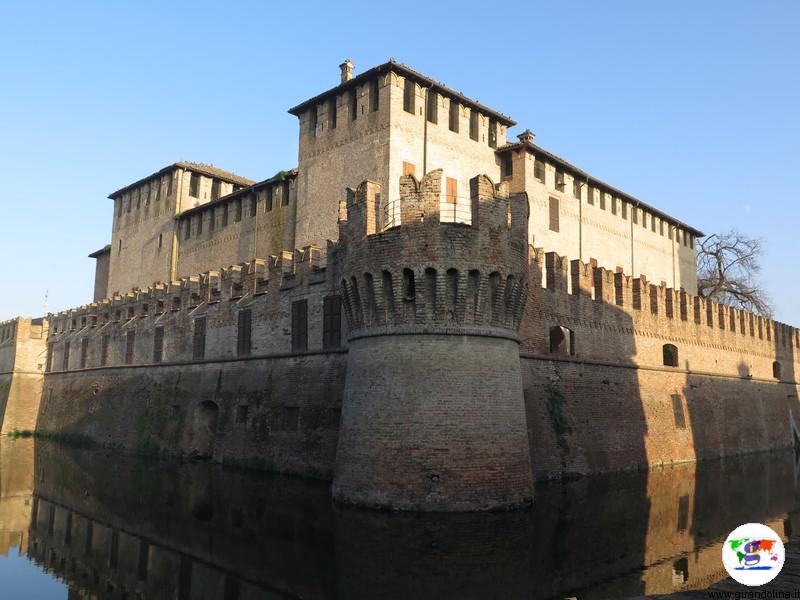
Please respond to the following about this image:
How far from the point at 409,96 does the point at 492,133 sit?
18.2 ft

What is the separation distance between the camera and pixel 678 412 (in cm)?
2955

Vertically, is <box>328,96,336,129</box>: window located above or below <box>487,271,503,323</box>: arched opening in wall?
above

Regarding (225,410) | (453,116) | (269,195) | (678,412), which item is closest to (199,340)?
(225,410)

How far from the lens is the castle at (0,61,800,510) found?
56.2ft

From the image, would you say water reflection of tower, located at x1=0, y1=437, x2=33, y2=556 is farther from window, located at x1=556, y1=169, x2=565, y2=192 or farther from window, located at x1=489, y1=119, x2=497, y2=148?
window, located at x1=556, y1=169, x2=565, y2=192

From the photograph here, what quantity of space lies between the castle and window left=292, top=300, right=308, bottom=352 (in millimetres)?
120

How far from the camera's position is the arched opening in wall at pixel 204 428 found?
1121 inches

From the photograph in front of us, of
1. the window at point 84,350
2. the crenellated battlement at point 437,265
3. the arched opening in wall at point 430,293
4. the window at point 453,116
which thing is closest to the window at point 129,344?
the window at point 84,350

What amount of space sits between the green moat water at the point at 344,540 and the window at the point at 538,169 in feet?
52.7

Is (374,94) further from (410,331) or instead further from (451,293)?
(410,331)

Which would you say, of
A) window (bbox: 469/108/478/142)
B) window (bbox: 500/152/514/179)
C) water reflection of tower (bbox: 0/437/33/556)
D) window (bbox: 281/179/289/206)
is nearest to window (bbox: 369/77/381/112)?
window (bbox: 469/108/478/142)

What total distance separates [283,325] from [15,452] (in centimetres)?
1790

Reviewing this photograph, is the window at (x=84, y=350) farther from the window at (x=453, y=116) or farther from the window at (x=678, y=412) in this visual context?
the window at (x=678, y=412)

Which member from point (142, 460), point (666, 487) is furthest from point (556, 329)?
point (142, 460)
